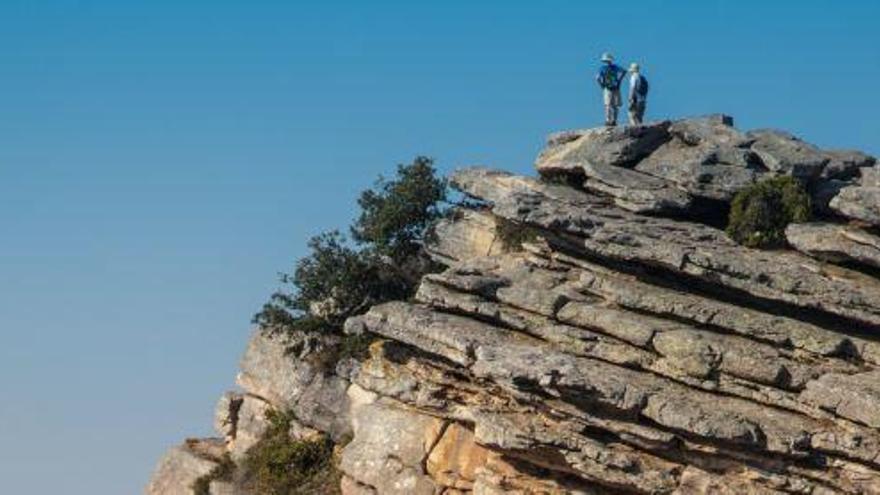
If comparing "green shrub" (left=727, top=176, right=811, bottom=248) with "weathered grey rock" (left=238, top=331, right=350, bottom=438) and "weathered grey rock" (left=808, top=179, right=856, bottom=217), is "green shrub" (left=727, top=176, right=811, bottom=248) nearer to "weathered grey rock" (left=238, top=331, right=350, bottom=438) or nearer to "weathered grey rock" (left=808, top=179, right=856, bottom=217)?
"weathered grey rock" (left=808, top=179, right=856, bottom=217)

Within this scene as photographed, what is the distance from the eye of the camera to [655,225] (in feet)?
124

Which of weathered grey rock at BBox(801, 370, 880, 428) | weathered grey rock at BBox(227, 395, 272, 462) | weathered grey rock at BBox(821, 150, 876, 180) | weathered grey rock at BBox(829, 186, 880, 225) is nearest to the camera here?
weathered grey rock at BBox(801, 370, 880, 428)

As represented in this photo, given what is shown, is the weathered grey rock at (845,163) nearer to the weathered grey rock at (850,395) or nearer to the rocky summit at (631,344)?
the rocky summit at (631,344)

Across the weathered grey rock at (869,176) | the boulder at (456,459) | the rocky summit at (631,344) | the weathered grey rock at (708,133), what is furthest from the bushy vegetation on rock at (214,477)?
the weathered grey rock at (869,176)

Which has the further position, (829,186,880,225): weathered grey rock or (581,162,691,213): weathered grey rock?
(581,162,691,213): weathered grey rock

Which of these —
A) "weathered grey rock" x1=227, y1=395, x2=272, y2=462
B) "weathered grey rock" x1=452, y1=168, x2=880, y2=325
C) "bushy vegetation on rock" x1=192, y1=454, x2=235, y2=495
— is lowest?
"bushy vegetation on rock" x1=192, y1=454, x2=235, y2=495

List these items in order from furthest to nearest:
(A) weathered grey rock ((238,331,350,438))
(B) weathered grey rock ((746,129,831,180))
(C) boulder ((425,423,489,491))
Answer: (A) weathered grey rock ((238,331,350,438))
(B) weathered grey rock ((746,129,831,180))
(C) boulder ((425,423,489,491))

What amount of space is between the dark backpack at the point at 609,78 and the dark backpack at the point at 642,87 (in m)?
0.67

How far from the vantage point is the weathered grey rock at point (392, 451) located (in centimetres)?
3784

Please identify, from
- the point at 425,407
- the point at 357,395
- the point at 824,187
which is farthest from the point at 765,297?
the point at 357,395

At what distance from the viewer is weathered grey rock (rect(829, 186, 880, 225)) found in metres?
36.3

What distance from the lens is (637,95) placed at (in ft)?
147

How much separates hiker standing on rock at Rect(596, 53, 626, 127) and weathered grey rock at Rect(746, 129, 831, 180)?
15.0 ft

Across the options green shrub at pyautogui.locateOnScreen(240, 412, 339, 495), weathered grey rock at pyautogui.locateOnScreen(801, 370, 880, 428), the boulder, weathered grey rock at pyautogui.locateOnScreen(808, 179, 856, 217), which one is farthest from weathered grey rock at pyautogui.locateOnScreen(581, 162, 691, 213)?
green shrub at pyautogui.locateOnScreen(240, 412, 339, 495)
